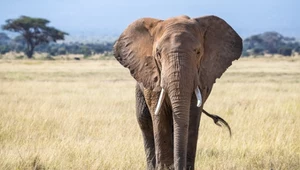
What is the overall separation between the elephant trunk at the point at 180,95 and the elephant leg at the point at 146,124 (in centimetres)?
160

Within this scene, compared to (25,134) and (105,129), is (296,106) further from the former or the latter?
(25,134)

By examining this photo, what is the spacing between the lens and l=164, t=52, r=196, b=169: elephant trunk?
584cm

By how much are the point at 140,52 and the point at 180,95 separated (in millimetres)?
1139

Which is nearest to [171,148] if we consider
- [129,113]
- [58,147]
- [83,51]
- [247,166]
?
[247,166]

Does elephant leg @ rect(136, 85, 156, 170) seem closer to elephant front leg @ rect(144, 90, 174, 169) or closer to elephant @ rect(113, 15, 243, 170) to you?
elephant @ rect(113, 15, 243, 170)

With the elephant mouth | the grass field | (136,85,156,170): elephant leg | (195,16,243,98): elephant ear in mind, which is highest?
(195,16,243,98): elephant ear

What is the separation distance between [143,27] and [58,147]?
3.02 m

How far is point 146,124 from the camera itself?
25.1ft

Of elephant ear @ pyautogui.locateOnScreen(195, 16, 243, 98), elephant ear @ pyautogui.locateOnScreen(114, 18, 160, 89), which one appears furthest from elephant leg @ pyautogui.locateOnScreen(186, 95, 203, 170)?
elephant ear @ pyautogui.locateOnScreen(114, 18, 160, 89)

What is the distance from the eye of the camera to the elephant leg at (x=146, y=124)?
24.8 ft

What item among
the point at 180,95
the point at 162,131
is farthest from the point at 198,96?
the point at 162,131

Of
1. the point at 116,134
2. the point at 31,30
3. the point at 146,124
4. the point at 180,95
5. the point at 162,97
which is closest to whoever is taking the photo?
the point at 180,95

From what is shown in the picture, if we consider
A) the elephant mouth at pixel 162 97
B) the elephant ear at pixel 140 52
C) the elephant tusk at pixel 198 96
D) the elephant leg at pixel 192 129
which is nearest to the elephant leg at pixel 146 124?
the elephant ear at pixel 140 52

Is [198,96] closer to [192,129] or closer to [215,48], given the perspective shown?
[192,129]
